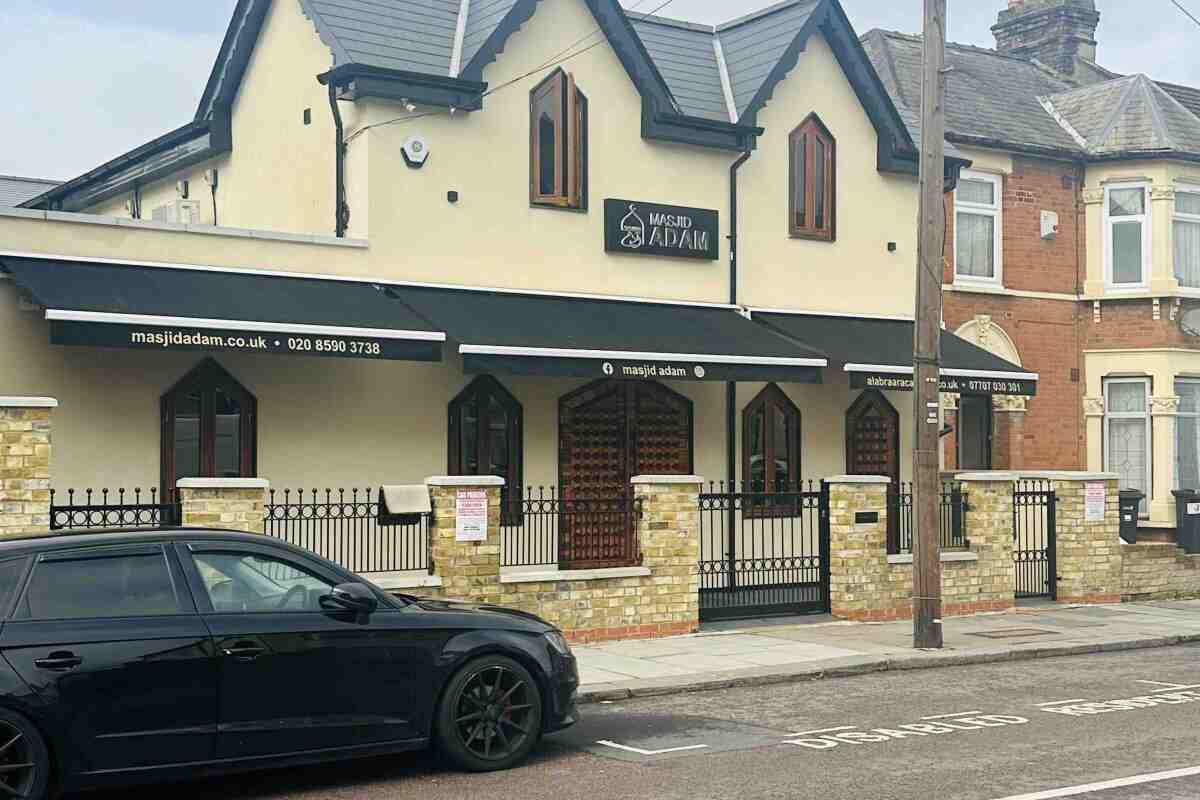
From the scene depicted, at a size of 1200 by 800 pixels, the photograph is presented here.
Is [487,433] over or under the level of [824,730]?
over

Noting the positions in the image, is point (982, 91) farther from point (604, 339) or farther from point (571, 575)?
point (571, 575)

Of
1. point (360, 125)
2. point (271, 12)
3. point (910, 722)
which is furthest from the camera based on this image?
point (271, 12)

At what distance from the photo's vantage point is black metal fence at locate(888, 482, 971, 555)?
19078 millimetres

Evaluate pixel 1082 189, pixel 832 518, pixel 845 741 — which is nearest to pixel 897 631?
pixel 832 518

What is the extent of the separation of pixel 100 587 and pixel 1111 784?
5795 mm

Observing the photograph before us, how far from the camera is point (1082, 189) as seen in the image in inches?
1051

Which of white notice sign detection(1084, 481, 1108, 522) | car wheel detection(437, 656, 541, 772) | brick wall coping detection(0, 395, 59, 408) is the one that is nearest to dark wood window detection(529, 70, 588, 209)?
white notice sign detection(1084, 481, 1108, 522)

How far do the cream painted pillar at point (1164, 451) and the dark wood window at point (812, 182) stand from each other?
26.0ft

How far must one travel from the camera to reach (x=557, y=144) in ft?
63.6

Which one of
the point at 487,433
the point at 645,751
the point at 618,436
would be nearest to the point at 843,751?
the point at 645,751

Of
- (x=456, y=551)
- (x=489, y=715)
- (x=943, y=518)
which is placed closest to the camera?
(x=489, y=715)

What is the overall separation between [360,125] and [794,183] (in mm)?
6521

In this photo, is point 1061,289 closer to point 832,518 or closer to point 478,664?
point 832,518

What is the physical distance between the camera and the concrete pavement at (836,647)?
13.4 metres
